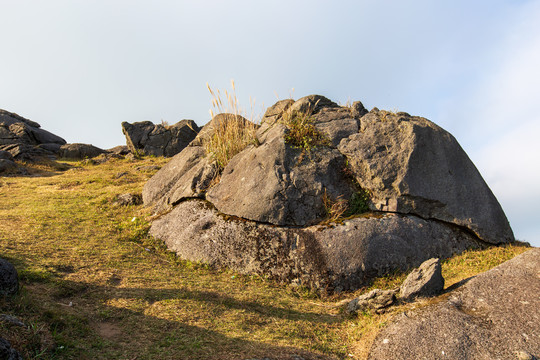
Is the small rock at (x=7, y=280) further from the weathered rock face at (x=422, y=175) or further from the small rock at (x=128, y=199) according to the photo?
the weathered rock face at (x=422, y=175)

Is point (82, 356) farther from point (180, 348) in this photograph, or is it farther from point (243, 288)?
point (243, 288)

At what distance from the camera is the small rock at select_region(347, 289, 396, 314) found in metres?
6.29

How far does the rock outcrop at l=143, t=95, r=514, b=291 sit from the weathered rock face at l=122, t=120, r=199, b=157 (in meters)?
19.7

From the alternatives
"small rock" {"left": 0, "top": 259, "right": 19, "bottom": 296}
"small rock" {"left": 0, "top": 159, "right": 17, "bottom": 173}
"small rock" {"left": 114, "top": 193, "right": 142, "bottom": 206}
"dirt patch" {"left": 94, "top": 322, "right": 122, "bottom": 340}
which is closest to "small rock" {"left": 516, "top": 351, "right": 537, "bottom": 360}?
"dirt patch" {"left": 94, "top": 322, "right": 122, "bottom": 340}

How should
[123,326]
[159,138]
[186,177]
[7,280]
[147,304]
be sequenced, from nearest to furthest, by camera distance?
1. [7,280]
2. [123,326]
3. [147,304]
4. [186,177]
5. [159,138]

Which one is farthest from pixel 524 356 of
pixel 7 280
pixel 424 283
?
pixel 7 280

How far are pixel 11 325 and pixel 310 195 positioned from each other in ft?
21.1

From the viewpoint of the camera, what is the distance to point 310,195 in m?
8.94

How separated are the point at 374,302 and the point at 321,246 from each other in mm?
1913

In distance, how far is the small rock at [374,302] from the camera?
20.6ft

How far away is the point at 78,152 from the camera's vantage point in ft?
105

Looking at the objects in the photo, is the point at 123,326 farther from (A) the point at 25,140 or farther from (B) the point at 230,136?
(A) the point at 25,140

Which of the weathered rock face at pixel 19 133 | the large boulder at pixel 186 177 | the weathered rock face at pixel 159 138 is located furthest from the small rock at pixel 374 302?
the weathered rock face at pixel 19 133

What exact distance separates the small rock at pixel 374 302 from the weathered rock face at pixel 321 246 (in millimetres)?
1051
